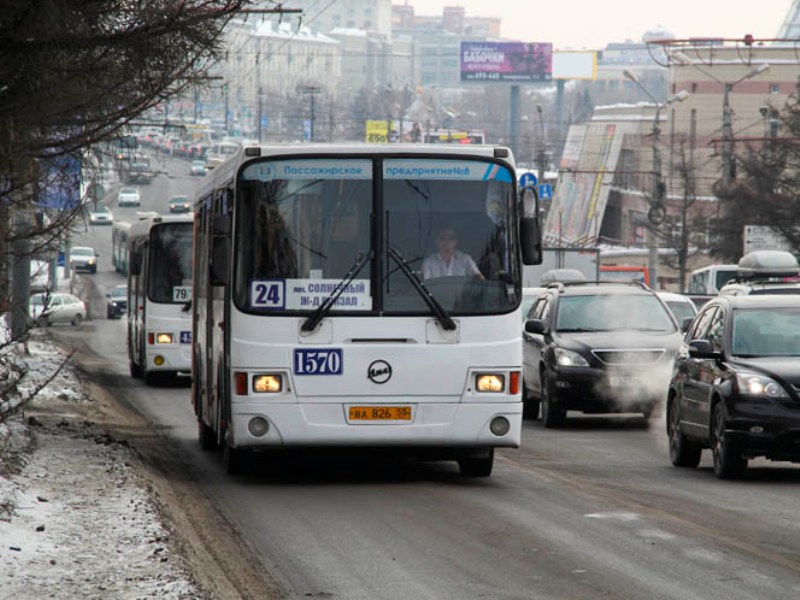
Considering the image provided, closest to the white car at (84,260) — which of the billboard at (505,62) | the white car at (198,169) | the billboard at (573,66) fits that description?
the white car at (198,169)

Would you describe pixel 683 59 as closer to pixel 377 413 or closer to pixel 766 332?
pixel 766 332

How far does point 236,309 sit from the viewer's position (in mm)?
14586

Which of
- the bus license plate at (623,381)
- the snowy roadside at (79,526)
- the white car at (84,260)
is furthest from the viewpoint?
the white car at (84,260)

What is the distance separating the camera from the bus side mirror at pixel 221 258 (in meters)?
14.6

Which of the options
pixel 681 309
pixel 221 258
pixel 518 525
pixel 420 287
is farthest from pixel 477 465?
pixel 681 309

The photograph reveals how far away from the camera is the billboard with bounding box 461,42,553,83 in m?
186

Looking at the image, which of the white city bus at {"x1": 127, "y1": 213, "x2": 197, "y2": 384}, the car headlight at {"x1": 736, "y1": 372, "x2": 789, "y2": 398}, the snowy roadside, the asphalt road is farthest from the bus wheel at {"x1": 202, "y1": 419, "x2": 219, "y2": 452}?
the white city bus at {"x1": 127, "y1": 213, "x2": 197, "y2": 384}

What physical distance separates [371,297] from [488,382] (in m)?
1.12

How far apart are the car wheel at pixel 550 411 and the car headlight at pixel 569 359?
14.4 inches

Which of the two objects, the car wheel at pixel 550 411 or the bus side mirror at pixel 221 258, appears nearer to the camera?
the bus side mirror at pixel 221 258

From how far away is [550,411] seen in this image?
22.9 m

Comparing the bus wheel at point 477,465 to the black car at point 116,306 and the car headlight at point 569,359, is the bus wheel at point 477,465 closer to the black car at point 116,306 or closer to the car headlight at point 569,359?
the car headlight at point 569,359

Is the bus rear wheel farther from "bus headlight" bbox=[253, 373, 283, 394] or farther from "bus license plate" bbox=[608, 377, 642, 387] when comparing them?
"bus license plate" bbox=[608, 377, 642, 387]

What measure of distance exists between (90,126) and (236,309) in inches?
108
